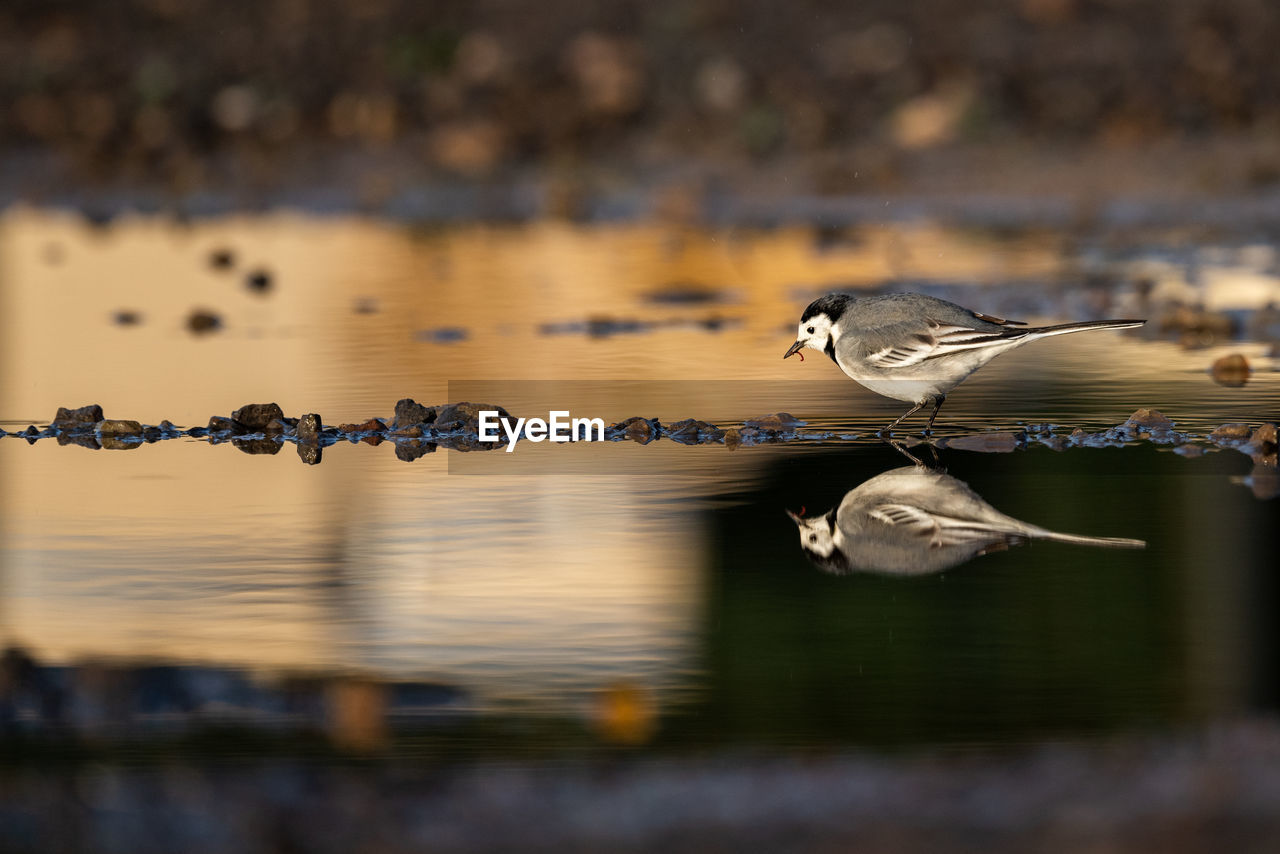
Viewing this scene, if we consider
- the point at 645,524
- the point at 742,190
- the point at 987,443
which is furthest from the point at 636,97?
the point at 645,524

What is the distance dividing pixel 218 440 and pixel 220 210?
9.19 metres

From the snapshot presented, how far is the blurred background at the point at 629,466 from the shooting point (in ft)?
14.2

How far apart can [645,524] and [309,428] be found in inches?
80.6

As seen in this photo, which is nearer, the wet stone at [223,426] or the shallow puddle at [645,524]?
the shallow puddle at [645,524]

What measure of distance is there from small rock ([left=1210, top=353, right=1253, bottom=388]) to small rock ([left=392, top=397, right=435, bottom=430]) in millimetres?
3237

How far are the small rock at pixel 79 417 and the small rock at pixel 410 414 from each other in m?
1.16

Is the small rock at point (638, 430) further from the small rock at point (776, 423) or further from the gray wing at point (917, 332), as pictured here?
the gray wing at point (917, 332)

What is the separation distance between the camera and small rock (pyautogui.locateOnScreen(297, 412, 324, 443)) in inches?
322

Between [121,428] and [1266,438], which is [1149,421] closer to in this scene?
[1266,438]

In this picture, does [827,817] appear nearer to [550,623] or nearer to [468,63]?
[550,623]

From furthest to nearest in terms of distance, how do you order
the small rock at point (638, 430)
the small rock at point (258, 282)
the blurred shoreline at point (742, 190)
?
1. the blurred shoreline at point (742, 190)
2. the small rock at point (258, 282)
3. the small rock at point (638, 430)

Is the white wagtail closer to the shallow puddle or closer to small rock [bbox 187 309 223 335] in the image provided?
the shallow puddle

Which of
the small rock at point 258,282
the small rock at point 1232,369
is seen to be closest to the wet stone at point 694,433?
the small rock at point 1232,369

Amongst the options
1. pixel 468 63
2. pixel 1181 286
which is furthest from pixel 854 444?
pixel 468 63
